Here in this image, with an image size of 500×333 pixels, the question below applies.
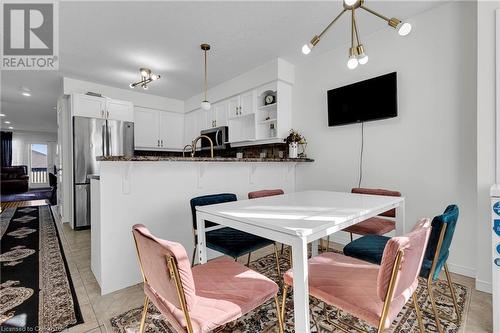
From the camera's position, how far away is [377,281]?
3.02 feet

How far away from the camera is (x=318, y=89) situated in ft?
11.2

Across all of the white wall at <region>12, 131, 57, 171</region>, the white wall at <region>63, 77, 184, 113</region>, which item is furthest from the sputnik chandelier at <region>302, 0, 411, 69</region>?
the white wall at <region>12, 131, 57, 171</region>

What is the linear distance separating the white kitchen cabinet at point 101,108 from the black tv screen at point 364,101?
3.81 meters

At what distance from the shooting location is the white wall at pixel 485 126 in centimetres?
190

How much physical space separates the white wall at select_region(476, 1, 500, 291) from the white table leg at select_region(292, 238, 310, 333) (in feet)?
6.31

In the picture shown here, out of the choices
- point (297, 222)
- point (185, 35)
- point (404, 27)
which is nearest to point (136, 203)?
point (297, 222)

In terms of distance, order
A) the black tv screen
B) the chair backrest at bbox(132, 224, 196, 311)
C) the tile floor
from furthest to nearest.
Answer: the black tv screen < the tile floor < the chair backrest at bbox(132, 224, 196, 311)

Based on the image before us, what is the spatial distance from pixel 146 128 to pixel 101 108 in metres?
1.03

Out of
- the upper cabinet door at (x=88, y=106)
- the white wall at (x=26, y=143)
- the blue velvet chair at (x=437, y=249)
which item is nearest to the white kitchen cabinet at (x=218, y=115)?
the upper cabinet door at (x=88, y=106)

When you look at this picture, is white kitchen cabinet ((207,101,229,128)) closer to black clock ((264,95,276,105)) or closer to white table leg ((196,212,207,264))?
black clock ((264,95,276,105))

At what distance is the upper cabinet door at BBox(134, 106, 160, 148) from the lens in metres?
5.11

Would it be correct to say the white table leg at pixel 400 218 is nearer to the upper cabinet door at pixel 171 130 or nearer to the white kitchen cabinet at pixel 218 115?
the white kitchen cabinet at pixel 218 115

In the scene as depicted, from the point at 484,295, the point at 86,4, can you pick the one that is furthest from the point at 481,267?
the point at 86,4

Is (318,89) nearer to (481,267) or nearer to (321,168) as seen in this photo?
(321,168)
